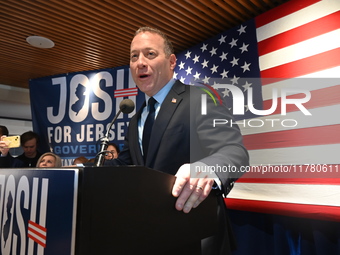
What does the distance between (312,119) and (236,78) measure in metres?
0.88

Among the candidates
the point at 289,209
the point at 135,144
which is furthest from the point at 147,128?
the point at 289,209

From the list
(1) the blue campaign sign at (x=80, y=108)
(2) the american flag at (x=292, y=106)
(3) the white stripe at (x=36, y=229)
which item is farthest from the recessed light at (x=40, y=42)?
(3) the white stripe at (x=36, y=229)

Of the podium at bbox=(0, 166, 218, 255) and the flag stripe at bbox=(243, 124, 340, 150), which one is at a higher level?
the flag stripe at bbox=(243, 124, 340, 150)

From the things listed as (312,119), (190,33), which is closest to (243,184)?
(312,119)

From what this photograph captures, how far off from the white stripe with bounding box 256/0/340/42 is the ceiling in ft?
0.84

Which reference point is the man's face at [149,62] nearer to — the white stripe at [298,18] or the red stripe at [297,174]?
the red stripe at [297,174]

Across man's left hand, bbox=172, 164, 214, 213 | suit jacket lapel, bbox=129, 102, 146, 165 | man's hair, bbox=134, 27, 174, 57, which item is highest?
man's hair, bbox=134, 27, 174, 57

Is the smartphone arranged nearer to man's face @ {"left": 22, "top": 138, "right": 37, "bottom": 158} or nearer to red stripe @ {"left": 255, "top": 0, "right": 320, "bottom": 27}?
man's face @ {"left": 22, "top": 138, "right": 37, "bottom": 158}

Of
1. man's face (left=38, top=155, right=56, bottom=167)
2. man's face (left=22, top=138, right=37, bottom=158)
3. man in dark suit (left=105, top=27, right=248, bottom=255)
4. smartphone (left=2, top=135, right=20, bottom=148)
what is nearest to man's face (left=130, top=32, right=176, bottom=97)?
man in dark suit (left=105, top=27, right=248, bottom=255)

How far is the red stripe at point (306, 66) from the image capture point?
2.03m

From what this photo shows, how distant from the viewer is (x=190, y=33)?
320cm

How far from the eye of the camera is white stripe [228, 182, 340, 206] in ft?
6.45

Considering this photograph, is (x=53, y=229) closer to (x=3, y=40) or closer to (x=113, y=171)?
(x=113, y=171)

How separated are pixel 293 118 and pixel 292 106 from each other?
0.32 ft
